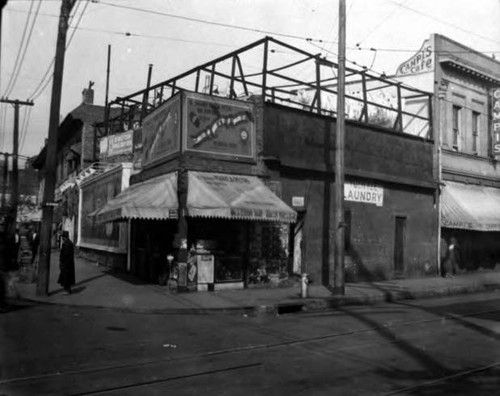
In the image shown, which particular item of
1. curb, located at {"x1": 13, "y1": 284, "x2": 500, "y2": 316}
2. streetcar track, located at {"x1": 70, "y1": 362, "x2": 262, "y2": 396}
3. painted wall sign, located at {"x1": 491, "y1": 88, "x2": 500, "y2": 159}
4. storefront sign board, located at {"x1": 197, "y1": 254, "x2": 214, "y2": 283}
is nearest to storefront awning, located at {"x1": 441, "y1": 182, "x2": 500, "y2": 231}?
painted wall sign, located at {"x1": 491, "y1": 88, "x2": 500, "y2": 159}

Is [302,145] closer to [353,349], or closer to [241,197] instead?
[241,197]

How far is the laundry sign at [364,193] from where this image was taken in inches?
750

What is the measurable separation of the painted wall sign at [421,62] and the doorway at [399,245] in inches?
275

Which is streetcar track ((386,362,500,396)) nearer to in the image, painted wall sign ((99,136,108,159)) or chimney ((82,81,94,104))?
painted wall sign ((99,136,108,159))

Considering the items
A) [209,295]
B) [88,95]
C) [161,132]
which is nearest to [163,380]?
[209,295]

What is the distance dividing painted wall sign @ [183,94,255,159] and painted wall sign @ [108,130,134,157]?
21.4 feet

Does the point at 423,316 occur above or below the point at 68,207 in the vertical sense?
below

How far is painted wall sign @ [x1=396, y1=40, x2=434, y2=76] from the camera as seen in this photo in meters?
23.4

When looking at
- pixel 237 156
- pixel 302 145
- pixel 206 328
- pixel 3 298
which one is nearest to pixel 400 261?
pixel 302 145

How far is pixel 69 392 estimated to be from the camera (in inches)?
232

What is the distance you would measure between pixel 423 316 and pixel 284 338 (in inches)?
172

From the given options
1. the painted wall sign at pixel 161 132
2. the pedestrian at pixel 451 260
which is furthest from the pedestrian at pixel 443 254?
the painted wall sign at pixel 161 132

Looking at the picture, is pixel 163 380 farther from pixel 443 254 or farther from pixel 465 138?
pixel 465 138

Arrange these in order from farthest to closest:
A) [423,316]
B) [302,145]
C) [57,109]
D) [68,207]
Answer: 1. [68,207]
2. [302,145]
3. [57,109]
4. [423,316]
